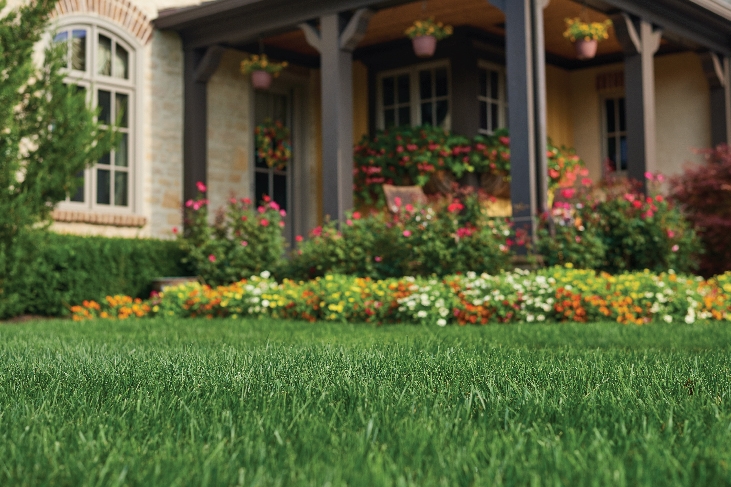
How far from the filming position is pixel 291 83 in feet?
39.8

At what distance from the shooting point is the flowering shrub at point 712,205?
9336 millimetres

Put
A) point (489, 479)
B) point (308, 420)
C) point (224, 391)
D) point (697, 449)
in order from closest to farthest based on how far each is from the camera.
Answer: point (489, 479)
point (697, 449)
point (308, 420)
point (224, 391)

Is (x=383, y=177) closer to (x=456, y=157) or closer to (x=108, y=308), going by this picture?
(x=456, y=157)

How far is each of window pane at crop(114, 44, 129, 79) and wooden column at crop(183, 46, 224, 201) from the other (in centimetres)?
76

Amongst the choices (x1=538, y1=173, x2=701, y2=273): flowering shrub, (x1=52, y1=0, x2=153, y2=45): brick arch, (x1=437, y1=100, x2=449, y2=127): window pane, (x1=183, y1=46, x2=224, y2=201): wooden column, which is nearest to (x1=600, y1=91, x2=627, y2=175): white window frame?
(x1=437, y1=100, x2=449, y2=127): window pane

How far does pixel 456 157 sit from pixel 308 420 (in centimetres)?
918

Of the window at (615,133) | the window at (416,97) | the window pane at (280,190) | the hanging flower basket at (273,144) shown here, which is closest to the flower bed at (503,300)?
the hanging flower basket at (273,144)

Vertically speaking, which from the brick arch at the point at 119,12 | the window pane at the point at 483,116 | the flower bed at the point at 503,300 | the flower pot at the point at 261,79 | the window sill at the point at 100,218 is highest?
the brick arch at the point at 119,12

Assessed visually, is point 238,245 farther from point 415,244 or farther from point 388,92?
point 388,92

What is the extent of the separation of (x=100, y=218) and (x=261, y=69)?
276 cm

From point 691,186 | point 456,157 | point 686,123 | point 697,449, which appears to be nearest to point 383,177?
point 456,157

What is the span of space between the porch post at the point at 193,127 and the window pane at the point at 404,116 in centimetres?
288

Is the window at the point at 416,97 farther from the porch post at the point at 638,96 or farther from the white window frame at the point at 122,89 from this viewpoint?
the white window frame at the point at 122,89

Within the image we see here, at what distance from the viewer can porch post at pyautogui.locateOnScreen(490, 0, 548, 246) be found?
8.17m
